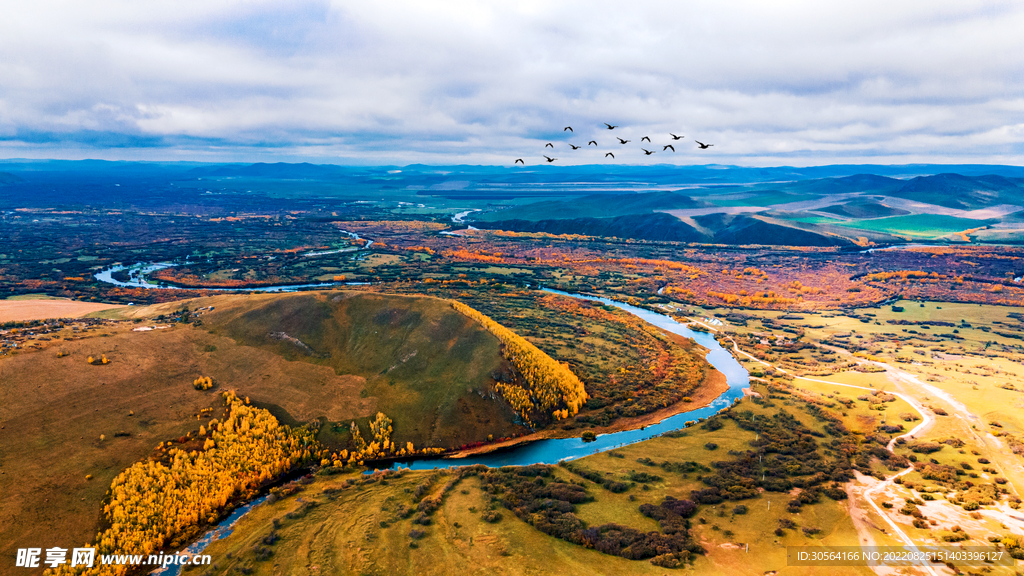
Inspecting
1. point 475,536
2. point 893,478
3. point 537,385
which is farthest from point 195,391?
point 893,478

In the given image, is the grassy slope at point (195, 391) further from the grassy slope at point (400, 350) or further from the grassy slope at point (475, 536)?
the grassy slope at point (475, 536)

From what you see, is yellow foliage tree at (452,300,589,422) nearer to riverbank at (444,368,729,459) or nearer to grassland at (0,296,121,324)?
riverbank at (444,368,729,459)

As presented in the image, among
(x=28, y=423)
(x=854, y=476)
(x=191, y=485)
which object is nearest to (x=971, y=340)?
(x=854, y=476)

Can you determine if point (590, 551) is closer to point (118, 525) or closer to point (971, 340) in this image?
point (118, 525)

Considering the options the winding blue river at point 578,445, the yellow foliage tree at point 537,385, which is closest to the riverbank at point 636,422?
the winding blue river at point 578,445
